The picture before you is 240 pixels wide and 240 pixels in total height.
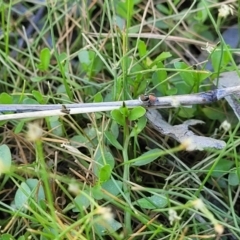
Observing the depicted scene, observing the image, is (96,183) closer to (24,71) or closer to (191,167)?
(191,167)

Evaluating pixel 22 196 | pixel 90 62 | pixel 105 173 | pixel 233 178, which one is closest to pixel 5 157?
pixel 22 196

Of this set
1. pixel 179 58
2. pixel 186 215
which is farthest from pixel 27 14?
pixel 186 215

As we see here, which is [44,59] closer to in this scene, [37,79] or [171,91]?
[37,79]

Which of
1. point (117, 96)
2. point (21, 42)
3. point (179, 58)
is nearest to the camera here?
point (117, 96)

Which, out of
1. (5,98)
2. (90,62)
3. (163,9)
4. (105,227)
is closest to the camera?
(105,227)

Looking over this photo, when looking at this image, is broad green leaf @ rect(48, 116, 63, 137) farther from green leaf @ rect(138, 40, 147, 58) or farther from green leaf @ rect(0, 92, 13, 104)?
green leaf @ rect(138, 40, 147, 58)

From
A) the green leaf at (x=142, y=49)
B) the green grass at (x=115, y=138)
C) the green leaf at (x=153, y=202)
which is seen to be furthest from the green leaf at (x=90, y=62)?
the green leaf at (x=153, y=202)

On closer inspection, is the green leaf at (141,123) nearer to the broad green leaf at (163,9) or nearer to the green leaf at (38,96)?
the green leaf at (38,96)
